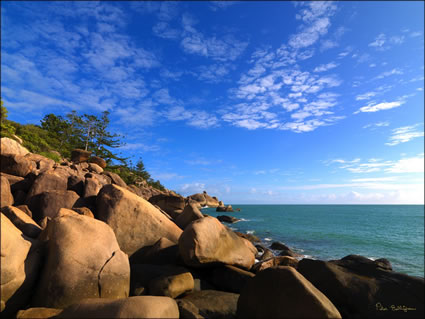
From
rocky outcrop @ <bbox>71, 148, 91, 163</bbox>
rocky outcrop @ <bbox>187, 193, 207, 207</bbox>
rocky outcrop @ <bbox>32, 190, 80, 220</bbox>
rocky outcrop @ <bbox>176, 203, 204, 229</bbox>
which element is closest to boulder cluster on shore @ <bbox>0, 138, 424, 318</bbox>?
rocky outcrop @ <bbox>32, 190, 80, 220</bbox>

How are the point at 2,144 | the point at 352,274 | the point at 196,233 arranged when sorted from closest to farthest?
the point at 352,274 → the point at 196,233 → the point at 2,144

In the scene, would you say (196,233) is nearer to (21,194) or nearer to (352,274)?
(352,274)

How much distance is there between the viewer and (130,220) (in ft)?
29.1

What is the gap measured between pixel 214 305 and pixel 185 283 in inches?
42.2

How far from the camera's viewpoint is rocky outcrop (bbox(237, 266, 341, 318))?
173 inches

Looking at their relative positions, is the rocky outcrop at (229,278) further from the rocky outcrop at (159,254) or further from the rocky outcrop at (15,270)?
the rocky outcrop at (15,270)

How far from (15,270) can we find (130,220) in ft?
13.4

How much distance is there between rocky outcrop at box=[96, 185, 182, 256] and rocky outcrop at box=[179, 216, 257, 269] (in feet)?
7.73

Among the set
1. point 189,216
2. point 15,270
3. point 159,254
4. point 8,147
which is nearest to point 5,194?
point 8,147

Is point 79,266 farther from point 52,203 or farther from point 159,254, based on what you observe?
point 52,203

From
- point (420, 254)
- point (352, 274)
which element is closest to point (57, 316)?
point (352, 274)

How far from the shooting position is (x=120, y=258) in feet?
19.6

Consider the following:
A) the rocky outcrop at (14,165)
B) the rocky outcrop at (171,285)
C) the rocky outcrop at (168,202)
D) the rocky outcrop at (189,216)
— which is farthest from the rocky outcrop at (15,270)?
the rocky outcrop at (168,202)

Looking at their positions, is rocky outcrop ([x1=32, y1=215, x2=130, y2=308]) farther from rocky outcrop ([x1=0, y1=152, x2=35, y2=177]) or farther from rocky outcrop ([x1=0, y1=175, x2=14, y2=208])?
rocky outcrop ([x1=0, y1=152, x2=35, y2=177])
